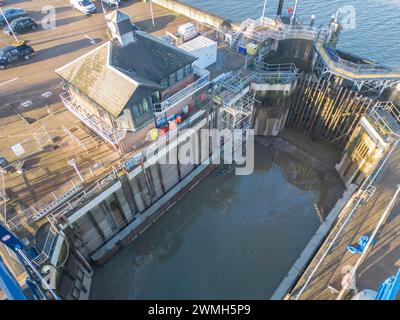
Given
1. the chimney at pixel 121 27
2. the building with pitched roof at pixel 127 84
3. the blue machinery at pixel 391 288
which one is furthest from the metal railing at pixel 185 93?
the blue machinery at pixel 391 288

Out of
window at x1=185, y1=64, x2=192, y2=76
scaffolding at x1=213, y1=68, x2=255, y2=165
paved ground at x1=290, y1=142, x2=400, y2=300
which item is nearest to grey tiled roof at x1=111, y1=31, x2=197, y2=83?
window at x1=185, y1=64, x2=192, y2=76

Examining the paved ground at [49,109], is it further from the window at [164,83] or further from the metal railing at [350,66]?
the metal railing at [350,66]

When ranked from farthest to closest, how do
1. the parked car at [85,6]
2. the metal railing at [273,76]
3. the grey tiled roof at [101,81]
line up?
1. the parked car at [85,6]
2. the metal railing at [273,76]
3. the grey tiled roof at [101,81]

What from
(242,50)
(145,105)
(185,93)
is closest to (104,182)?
(145,105)

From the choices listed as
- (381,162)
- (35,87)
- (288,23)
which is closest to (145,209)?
(35,87)

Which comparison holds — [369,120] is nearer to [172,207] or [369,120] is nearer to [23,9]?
[172,207]

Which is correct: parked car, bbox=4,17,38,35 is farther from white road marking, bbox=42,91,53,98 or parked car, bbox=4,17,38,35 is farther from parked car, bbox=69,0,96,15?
white road marking, bbox=42,91,53,98
